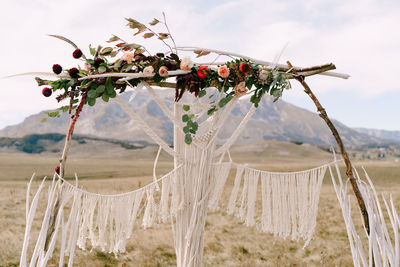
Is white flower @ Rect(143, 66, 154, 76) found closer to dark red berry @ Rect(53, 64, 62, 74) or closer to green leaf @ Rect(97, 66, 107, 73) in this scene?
green leaf @ Rect(97, 66, 107, 73)

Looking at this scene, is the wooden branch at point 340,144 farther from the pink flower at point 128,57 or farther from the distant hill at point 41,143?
Answer: the distant hill at point 41,143

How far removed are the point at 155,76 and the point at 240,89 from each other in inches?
26.1

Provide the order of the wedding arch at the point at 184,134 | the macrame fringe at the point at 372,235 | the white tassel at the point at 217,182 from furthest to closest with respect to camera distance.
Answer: the white tassel at the point at 217,182
the wedding arch at the point at 184,134
the macrame fringe at the point at 372,235

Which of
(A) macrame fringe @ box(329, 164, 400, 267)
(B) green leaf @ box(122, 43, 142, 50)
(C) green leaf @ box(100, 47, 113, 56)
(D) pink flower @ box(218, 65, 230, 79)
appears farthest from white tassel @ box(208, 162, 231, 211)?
(C) green leaf @ box(100, 47, 113, 56)

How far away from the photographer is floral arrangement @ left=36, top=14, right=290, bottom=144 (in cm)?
218

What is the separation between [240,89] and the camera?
2387 millimetres

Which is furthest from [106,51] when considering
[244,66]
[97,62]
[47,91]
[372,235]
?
[372,235]

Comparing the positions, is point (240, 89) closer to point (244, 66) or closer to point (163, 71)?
point (244, 66)

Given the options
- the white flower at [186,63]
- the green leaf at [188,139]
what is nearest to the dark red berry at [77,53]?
the white flower at [186,63]

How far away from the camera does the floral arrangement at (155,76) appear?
218 centimetres

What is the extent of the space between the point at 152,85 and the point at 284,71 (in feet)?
3.44

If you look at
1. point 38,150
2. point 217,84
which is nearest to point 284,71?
point 217,84

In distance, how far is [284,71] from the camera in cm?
244

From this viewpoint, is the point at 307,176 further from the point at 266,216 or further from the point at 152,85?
the point at 152,85
